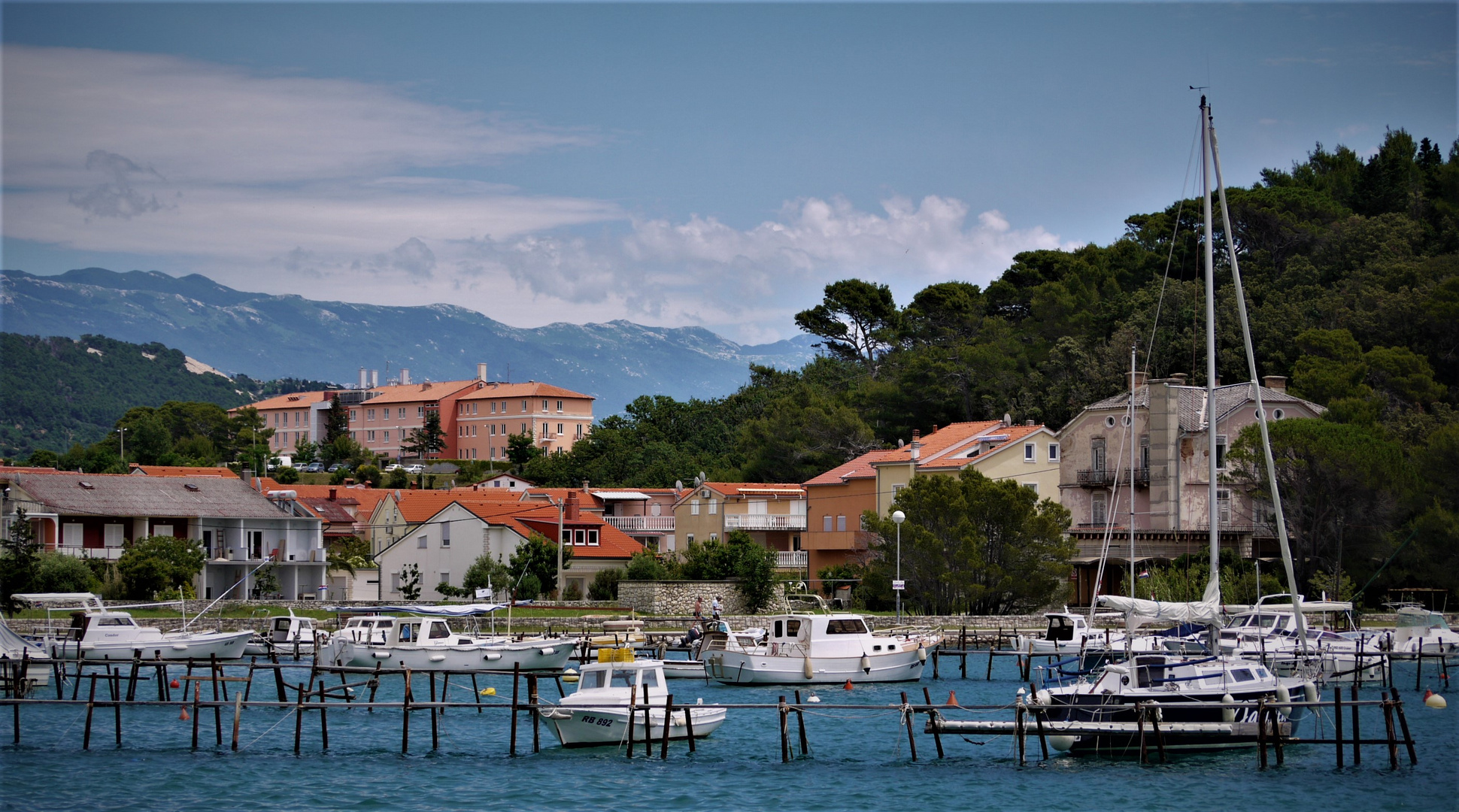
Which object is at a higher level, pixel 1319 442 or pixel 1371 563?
pixel 1319 442

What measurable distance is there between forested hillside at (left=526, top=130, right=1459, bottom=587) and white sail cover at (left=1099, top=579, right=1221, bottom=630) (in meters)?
18.3

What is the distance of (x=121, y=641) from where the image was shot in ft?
157

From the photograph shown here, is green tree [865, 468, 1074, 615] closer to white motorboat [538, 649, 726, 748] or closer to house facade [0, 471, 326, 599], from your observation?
white motorboat [538, 649, 726, 748]

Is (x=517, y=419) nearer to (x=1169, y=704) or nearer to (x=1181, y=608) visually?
(x=1181, y=608)

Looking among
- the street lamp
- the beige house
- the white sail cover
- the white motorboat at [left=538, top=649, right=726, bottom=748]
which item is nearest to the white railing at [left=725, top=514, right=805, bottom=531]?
the beige house

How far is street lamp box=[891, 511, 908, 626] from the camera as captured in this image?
174 ft

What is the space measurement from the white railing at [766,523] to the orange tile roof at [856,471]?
297cm

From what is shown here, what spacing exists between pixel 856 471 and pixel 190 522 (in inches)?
1406

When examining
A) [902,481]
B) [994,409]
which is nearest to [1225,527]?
[902,481]

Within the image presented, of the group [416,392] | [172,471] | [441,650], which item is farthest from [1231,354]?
[416,392]

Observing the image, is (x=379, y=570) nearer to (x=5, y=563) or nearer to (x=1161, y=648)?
(x=5, y=563)

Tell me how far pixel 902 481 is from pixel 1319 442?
71.7 ft

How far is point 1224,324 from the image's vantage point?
81062 millimetres

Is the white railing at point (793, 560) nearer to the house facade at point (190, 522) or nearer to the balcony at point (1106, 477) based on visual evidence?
the balcony at point (1106, 477)
